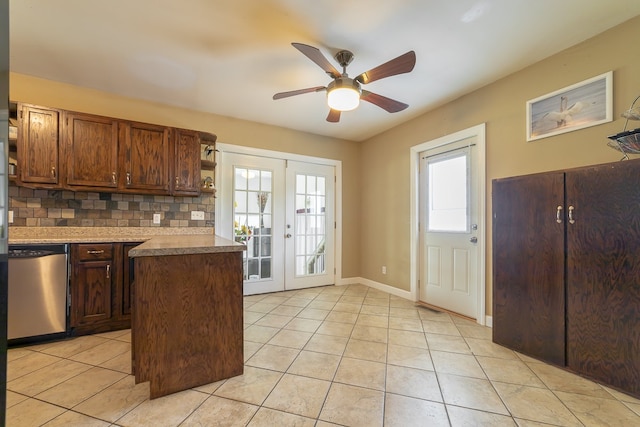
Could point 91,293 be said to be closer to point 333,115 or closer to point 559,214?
point 333,115

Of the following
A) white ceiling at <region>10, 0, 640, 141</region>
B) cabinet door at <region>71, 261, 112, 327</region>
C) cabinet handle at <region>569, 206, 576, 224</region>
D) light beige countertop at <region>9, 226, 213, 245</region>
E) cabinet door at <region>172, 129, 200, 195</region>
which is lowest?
cabinet door at <region>71, 261, 112, 327</region>

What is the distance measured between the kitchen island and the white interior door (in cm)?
251

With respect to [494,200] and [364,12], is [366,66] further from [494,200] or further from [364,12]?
[494,200]

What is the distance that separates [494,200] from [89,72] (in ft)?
13.2

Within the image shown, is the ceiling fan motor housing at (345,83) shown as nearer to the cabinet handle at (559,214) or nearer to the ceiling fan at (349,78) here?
the ceiling fan at (349,78)

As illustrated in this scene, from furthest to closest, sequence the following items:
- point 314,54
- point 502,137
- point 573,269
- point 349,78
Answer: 1. point 502,137
2. point 349,78
3. point 573,269
4. point 314,54

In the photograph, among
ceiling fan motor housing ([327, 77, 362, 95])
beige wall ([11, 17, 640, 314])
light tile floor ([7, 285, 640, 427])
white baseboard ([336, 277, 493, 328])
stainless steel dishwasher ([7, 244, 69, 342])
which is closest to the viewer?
light tile floor ([7, 285, 640, 427])

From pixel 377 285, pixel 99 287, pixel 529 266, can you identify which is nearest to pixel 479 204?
pixel 529 266

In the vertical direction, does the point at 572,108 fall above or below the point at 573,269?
above

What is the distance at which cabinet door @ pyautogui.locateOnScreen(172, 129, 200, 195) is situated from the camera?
3.10 metres

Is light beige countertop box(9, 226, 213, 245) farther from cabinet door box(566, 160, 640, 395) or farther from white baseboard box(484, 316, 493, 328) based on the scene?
cabinet door box(566, 160, 640, 395)

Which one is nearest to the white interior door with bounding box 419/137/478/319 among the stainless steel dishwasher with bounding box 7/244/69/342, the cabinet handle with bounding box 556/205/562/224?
the cabinet handle with bounding box 556/205/562/224

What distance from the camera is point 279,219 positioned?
159 inches

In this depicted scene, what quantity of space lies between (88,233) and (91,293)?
0.74m
